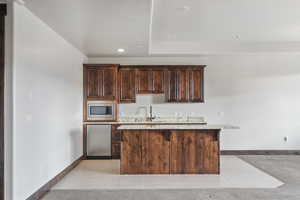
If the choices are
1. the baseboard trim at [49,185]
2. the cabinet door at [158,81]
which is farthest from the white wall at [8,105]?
the cabinet door at [158,81]

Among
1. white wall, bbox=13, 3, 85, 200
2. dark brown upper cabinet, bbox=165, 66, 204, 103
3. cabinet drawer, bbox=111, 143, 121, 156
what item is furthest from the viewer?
dark brown upper cabinet, bbox=165, 66, 204, 103

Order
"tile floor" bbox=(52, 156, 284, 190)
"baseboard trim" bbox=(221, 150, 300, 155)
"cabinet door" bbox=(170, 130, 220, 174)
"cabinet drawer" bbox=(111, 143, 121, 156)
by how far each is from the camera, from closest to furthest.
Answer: "tile floor" bbox=(52, 156, 284, 190) < "cabinet door" bbox=(170, 130, 220, 174) < "cabinet drawer" bbox=(111, 143, 121, 156) < "baseboard trim" bbox=(221, 150, 300, 155)

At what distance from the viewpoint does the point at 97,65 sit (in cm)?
665

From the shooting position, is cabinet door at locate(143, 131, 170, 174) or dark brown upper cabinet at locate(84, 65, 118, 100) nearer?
cabinet door at locate(143, 131, 170, 174)

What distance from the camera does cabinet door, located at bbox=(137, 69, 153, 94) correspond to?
6878 mm

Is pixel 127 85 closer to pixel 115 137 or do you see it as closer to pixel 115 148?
pixel 115 137

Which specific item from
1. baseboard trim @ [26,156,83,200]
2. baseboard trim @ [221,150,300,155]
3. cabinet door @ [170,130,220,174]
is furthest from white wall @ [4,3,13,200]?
baseboard trim @ [221,150,300,155]

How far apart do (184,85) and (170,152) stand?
233 centimetres

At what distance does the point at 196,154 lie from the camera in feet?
16.4

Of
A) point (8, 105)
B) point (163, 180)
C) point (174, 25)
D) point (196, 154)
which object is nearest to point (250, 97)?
point (196, 154)

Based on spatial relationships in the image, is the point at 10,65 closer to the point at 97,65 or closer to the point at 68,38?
the point at 68,38

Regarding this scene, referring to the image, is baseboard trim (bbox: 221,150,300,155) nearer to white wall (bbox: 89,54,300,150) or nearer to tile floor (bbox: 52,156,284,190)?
white wall (bbox: 89,54,300,150)

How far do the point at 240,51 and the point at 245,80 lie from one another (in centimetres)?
83

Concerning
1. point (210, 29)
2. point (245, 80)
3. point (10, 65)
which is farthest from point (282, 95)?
point (10, 65)
